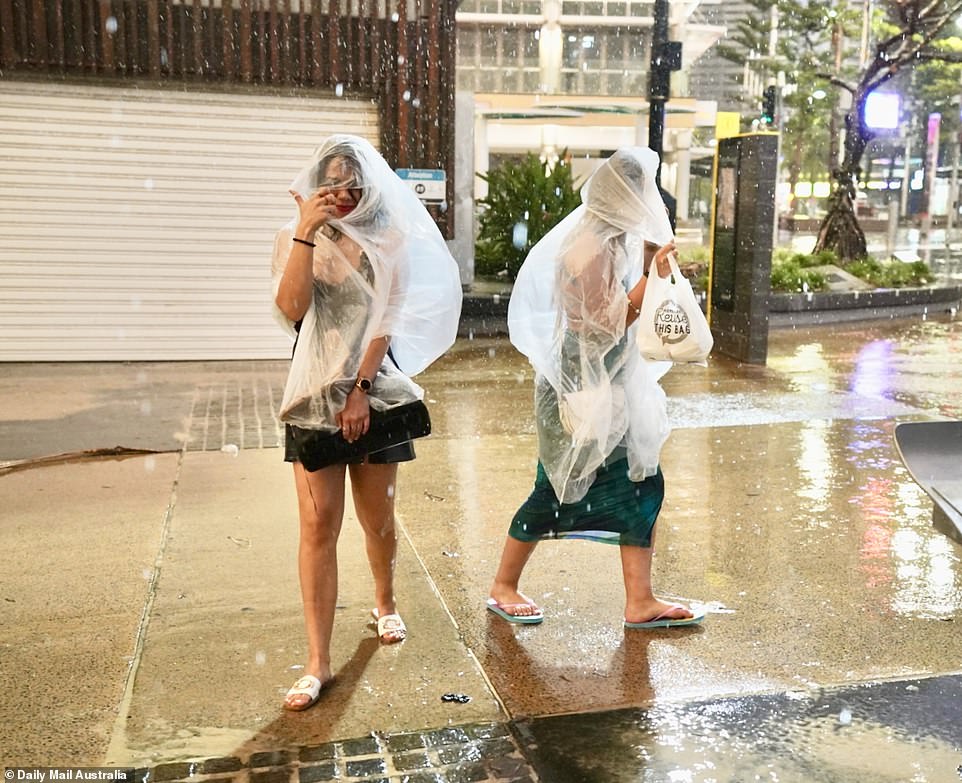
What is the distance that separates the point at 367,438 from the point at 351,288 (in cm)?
53

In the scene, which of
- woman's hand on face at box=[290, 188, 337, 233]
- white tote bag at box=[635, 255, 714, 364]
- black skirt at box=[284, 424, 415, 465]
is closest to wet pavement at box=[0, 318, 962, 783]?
black skirt at box=[284, 424, 415, 465]

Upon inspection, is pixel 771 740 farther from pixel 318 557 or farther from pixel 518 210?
pixel 518 210

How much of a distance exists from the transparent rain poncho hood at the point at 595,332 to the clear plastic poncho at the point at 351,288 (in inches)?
23.8

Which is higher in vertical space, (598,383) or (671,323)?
(671,323)

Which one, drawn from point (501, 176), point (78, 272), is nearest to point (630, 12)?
point (501, 176)

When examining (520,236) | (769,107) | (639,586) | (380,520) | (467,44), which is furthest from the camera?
(467,44)

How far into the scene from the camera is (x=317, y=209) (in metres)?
3.26

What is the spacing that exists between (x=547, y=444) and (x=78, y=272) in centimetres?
780

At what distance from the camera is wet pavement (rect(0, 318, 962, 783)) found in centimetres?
297

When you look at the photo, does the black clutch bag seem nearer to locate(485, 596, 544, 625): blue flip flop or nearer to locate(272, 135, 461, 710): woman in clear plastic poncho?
locate(272, 135, 461, 710): woman in clear plastic poncho

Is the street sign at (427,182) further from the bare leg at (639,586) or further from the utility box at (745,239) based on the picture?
the bare leg at (639,586)

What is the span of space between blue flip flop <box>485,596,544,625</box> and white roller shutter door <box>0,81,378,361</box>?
693cm

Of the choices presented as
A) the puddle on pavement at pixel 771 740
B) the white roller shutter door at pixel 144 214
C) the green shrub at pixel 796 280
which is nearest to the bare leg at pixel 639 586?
the puddle on pavement at pixel 771 740

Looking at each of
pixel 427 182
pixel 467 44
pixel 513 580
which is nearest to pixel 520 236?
pixel 427 182
